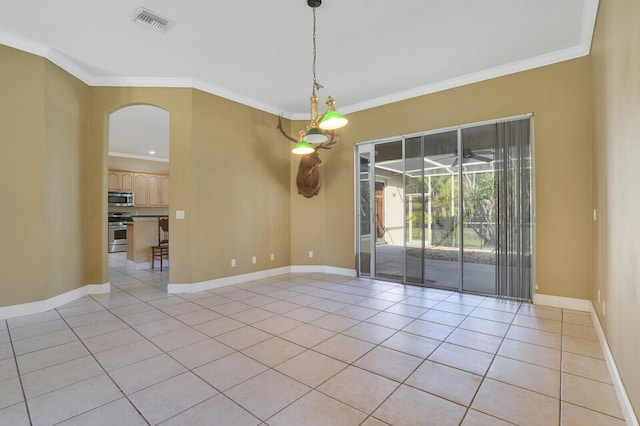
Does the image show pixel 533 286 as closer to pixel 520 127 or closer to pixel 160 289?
pixel 520 127

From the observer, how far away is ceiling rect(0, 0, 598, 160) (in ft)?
10.1

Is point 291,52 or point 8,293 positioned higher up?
point 291,52

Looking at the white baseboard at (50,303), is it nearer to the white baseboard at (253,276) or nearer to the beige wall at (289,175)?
the beige wall at (289,175)

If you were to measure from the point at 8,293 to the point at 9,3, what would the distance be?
3.14 m

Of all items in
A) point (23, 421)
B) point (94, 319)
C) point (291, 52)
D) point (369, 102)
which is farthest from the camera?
point (369, 102)

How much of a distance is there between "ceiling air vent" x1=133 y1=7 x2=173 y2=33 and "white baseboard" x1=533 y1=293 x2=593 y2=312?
5642mm

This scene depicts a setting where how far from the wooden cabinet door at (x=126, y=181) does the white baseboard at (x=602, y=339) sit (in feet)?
34.9

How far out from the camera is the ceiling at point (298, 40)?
308cm

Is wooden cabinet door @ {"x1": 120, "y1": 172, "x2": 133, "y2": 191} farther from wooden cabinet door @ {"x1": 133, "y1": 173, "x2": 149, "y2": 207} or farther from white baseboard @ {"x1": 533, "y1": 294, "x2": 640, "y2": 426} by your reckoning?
white baseboard @ {"x1": 533, "y1": 294, "x2": 640, "y2": 426}

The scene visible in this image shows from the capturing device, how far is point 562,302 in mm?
3885

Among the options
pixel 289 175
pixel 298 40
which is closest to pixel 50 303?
pixel 289 175

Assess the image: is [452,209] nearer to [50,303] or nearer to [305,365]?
[305,365]

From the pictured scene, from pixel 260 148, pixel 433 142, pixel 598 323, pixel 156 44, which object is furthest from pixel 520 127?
pixel 156 44

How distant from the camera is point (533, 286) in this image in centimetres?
408
